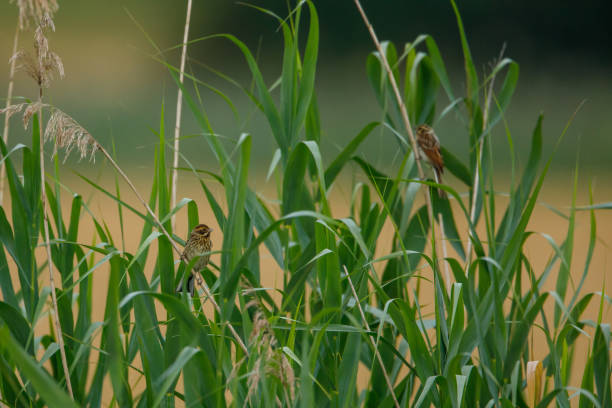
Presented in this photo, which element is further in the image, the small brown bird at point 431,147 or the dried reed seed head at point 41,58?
the small brown bird at point 431,147

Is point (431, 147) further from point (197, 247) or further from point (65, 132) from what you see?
point (65, 132)

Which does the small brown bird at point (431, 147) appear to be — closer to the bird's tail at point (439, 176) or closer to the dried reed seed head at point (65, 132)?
the bird's tail at point (439, 176)

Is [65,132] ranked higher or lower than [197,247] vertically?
higher

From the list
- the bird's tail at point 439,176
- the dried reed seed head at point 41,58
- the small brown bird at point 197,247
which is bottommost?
the small brown bird at point 197,247

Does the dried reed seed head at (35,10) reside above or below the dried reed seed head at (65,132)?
above

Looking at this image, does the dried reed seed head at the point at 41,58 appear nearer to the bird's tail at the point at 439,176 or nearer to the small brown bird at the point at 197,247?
the small brown bird at the point at 197,247

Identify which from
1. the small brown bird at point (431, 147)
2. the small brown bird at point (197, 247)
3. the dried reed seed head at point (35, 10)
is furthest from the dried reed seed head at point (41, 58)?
the small brown bird at point (431, 147)

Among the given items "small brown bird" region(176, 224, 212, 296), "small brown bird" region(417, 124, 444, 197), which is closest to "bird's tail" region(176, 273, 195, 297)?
"small brown bird" region(176, 224, 212, 296)

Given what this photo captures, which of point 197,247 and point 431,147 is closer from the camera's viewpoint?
point 197,247

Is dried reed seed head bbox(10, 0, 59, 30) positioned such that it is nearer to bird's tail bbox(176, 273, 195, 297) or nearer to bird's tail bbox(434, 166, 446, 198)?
bird's tail bbox(176, 273, 195, 297)

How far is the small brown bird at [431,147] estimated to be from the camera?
762 mm

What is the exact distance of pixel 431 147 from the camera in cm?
77

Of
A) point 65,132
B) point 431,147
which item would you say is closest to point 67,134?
point 65,132

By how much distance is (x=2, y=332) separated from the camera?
39 cm
